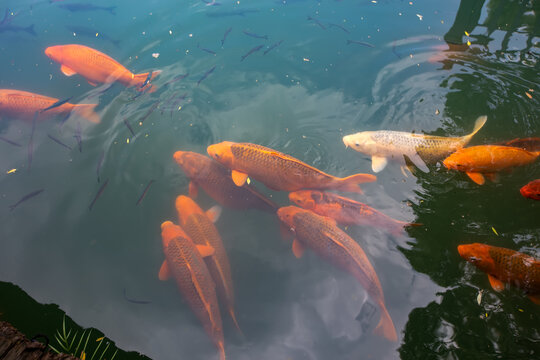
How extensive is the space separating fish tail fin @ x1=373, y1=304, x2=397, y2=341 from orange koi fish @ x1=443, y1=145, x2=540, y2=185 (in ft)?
5.79

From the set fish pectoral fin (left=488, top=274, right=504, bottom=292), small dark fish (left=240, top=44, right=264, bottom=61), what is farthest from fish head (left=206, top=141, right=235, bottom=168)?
fish pectoral fin (left=488, top=274, right=504, bottom=292)

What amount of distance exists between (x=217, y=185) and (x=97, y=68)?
Answer: 3.03 meters

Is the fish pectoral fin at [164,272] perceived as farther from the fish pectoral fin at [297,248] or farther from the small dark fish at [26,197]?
the small dark fish at [26,197]

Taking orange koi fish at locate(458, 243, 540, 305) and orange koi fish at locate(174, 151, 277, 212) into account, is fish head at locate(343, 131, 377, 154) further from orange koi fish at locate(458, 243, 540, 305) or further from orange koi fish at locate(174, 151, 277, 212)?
orange koi fish at locate(458, 243, 540, 305)

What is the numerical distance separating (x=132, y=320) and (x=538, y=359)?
3.64 m

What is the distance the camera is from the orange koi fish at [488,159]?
125 inches

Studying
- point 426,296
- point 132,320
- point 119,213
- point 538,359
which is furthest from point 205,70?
point 538,359

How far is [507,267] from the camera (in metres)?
2.70

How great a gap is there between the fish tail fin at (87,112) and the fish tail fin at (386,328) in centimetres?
477

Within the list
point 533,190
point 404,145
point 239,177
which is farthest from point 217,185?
point 533,190

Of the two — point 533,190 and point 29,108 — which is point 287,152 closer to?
point 533,190

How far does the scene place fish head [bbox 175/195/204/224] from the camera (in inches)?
153

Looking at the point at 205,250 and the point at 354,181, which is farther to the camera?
the point at 354,181

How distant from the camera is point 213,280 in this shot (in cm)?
338
